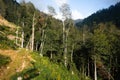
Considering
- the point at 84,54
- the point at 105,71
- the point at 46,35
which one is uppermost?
the point at 46,35

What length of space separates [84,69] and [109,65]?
27.2 feet

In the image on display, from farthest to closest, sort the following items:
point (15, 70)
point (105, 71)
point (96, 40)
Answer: point (105, 71)
point (96, 40)
point (15, 70)

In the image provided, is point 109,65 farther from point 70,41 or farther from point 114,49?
point 70,41

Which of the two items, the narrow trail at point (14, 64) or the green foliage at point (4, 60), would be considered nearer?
the narrow trail at point (14, 64)

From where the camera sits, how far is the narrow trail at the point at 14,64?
34.6m

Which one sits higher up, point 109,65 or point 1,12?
point 1,12

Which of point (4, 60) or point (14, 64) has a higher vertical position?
point (4, 60)

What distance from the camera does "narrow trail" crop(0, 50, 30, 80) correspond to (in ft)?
113

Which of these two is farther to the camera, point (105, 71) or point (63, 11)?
point (105, 71)

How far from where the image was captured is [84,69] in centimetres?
7081

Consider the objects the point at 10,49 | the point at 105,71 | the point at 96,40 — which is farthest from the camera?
the point at 105,71

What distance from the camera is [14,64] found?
36.9 m

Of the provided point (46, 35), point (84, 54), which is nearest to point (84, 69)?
point (84, 54)

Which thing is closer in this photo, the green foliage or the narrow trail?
the narrow trail
